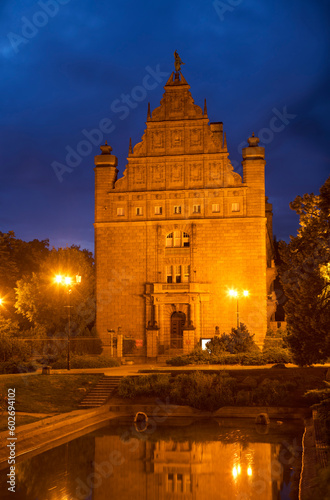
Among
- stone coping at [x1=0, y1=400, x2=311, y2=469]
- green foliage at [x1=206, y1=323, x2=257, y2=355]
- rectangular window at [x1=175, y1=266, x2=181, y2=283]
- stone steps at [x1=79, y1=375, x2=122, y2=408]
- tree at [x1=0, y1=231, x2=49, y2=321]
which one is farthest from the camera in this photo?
tree at [x1=0, y1=231, x2=49, y2=321]

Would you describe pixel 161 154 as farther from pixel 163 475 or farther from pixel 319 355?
pixel 163 475

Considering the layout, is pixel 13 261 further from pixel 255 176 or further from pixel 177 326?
pixel 255 176

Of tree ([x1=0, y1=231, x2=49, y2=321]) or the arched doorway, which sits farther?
tree ([x1=0, y1=231, x2=49, y2=321])

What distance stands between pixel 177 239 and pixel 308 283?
2558 centimetres

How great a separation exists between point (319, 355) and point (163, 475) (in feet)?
34.5

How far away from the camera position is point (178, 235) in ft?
161

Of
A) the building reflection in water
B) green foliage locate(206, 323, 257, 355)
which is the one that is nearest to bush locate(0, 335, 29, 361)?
green foliage locate(206, 323, 257, 355)

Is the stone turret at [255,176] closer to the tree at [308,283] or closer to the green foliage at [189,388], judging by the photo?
the green foliage at [189,388]

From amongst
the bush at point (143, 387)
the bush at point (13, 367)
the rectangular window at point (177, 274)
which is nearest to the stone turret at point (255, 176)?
the rectangular window at point (177, 274)

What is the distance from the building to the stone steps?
15127 millimetres

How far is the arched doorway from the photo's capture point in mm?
47688

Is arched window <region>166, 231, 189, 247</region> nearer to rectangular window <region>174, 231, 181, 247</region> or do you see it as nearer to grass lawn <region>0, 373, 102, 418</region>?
rectangular window <region>174, 231, 181, 247</region>

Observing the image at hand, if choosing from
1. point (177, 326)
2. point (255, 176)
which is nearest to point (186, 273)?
point (177, 326)

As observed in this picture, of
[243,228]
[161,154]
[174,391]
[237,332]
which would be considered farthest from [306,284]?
[161,154]
